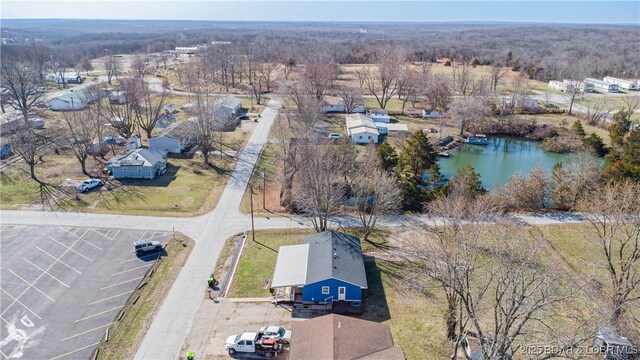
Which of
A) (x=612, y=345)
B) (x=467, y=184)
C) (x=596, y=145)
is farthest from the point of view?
(x=596, y=145)

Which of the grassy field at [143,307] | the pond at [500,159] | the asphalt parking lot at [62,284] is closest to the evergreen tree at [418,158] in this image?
the pond at [500,159]

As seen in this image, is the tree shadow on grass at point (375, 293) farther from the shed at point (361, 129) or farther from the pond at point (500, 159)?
the shed at point (361, 129)

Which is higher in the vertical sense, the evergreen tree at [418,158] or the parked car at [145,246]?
the evergreen tree at [418,158]

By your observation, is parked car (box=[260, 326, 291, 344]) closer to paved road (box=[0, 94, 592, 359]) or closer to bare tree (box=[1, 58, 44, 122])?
paved road (box=[0, 94, 592, 359])

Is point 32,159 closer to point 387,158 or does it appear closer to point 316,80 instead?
point 387,158

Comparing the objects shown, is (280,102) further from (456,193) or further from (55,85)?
(55,85)

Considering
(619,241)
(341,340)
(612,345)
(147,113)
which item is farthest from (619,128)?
(147,113)
